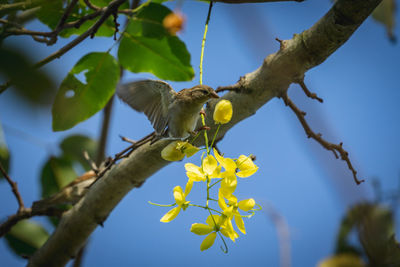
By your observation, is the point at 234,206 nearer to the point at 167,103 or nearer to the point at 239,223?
the point at 239,223

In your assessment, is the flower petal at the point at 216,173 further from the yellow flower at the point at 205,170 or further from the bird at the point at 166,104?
the bird at the point at 166,104

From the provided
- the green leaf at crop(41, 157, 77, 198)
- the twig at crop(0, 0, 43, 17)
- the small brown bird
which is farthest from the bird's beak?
the green leaf at crop(41, 157, 77, 198)

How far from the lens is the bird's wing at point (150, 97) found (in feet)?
4.33

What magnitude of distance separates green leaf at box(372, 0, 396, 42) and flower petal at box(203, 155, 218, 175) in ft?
4.43

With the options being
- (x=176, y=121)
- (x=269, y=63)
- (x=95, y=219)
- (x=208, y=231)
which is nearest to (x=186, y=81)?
(x=176, y=121)

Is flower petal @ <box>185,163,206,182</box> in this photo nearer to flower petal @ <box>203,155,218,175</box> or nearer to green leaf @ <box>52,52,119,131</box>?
flower petal @ <box>203,155,218,175</box>

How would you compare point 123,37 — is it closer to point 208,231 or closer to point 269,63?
point 269,63

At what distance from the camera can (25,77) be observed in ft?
1.22

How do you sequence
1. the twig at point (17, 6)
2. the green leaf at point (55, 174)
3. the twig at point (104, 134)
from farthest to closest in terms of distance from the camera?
the twig at point (104, 134) → the green leaf at point (55, 174) → the twig at point (17, 6)

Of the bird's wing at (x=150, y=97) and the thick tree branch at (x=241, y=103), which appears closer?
the thick tree branch at (x=241, y=103)

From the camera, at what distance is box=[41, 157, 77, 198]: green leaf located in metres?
2.09

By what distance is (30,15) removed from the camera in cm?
179

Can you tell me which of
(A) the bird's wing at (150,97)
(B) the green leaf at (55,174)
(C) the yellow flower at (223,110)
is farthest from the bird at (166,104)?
(B) the green leaf at (55,174)

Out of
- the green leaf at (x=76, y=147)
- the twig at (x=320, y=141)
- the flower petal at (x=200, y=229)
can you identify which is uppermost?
the green leaf at (x=76, y=147)
